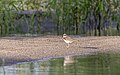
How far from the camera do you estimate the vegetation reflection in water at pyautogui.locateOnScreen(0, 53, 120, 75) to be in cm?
1473

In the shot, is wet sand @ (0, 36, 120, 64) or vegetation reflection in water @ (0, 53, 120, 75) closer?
vegetation reflection in water @ (0, 53, 120, 75)

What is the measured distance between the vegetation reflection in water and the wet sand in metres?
1.00

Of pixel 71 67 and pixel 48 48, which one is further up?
pixel 71 67

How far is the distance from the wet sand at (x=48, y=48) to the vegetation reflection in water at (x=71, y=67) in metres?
1.00

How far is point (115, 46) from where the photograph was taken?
931 inches

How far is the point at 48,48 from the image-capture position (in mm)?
21938

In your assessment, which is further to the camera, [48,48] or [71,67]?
[48,48]

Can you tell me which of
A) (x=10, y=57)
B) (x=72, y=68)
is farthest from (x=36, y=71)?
(x=10, y=57)

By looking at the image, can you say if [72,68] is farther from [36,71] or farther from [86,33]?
[86,33]

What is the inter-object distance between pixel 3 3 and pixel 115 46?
10.4m

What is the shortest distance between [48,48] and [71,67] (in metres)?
6.06

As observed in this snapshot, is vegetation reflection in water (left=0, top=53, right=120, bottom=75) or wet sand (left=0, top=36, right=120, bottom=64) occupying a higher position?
vegetation reflection in water (left=0, top=53, right=120, bottom=75)

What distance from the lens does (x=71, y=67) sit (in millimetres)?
15953

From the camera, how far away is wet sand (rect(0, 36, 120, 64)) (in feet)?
61.8
